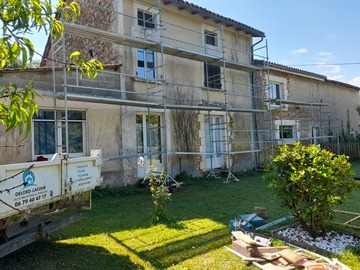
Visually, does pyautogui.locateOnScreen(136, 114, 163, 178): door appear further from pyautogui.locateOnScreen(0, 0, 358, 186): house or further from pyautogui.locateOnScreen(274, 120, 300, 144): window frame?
pyautogui.locateOnScreen(274, 120, 300, 144): window frame

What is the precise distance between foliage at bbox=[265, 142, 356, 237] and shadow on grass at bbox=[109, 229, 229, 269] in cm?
129

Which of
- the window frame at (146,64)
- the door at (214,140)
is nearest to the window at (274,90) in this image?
the door at (214,140)

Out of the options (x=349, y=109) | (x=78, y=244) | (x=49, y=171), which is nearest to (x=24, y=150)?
(x=78, y=244)

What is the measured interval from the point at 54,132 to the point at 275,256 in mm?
7301

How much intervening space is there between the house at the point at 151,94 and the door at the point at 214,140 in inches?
1.9

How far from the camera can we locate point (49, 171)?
3744 millimetres

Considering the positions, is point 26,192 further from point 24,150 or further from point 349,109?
point 349,109

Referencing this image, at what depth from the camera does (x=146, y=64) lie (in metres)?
10.9

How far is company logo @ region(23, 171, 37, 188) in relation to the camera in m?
3.35

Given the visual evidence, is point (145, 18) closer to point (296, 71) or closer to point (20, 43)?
point (296, 71)

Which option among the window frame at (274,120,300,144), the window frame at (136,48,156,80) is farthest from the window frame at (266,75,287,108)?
the window frame at (136,48,156,80)

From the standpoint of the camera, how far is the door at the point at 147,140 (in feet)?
34.2

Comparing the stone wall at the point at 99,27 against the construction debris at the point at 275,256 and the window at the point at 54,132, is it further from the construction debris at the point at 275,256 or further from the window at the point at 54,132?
the construction debris at the point at 275,256

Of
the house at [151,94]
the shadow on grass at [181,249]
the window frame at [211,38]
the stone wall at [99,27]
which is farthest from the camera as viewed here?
the window frame at [211,38]
